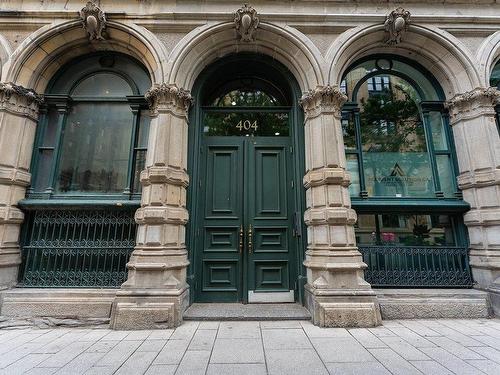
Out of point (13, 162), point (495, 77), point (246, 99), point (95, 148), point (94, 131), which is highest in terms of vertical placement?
point (495, 77)

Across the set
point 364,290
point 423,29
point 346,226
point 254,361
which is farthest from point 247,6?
point 254,361

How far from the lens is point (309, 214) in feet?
17.4

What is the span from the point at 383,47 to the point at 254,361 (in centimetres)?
700

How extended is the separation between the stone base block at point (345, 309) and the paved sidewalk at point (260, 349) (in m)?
0.15

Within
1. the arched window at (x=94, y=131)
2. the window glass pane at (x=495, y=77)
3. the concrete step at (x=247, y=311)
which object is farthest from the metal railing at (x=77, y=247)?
the window glass pane at (x=495, y=77)

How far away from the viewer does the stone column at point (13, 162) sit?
17.0 ft

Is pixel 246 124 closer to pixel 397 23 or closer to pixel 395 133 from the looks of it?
pixel 395 133

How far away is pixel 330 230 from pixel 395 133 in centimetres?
309

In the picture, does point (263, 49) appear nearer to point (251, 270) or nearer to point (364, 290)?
point (251, 270)

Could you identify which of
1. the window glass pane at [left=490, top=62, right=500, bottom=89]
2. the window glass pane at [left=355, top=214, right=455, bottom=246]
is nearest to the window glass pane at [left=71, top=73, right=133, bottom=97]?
the window glass pane at [left=355, top=214, right=455, bottom=246]

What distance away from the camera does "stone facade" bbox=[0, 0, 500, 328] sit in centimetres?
488

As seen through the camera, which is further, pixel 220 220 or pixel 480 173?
pixel 220 220

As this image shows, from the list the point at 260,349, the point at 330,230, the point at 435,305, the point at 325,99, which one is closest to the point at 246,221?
the point at 330,230

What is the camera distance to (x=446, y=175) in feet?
19.9
